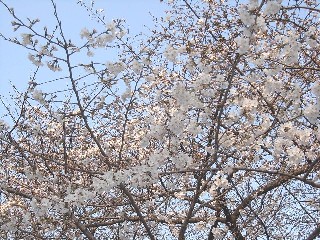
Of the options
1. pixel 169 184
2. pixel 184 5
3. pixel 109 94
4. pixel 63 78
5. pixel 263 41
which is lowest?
pixel 169 184

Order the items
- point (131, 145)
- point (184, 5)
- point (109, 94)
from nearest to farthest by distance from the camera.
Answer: point (109, 94), point (184, 5), point (131, 145)

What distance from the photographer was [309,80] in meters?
6.62

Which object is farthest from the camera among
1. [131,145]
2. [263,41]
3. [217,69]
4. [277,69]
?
[131,145]

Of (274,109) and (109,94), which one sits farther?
(274,109)

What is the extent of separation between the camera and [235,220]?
8.12 m

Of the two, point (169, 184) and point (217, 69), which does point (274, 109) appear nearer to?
point (217, 69)

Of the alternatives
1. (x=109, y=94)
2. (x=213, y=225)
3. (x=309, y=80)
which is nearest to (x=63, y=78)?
(x=109, y=94)

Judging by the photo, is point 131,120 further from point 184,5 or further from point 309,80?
point 309,80

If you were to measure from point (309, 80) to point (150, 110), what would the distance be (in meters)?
3.00

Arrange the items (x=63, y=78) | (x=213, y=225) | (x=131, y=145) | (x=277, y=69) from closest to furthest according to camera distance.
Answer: (x=63, y=78) < (x=277, y=69) < (x=213, y=225) < (x=131, y=145)

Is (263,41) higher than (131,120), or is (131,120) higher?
(131,120)

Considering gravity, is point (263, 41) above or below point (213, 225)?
above

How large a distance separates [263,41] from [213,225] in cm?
326

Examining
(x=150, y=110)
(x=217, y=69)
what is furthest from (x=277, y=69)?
(x=150, y=110)
